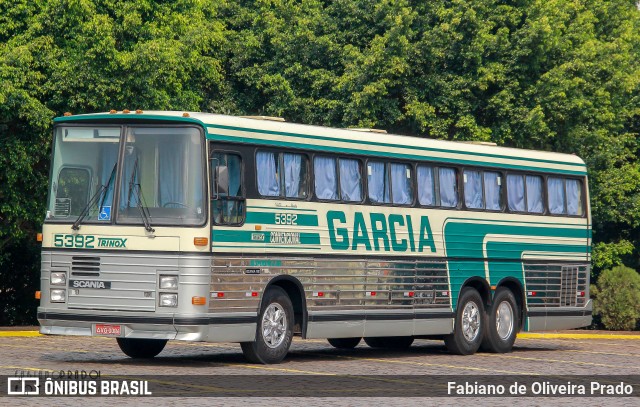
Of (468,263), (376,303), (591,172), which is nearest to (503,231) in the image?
(468,263)

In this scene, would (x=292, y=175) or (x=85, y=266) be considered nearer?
(x=85, y=266)

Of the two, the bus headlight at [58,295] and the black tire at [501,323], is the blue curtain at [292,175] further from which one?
the black tire at [501,323]

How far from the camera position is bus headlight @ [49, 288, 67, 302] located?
19.6 meters

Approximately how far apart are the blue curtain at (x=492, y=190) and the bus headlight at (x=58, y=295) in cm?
883

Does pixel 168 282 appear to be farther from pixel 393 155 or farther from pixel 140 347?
pixel 393 155

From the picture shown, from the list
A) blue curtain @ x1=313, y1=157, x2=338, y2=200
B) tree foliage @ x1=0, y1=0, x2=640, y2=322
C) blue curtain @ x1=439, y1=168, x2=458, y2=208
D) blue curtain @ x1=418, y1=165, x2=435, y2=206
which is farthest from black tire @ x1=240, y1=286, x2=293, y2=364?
tree foliage @ x1=0, y1=0, x2=640, y2=322

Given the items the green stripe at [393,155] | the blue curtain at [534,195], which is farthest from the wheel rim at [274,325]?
the blue curtain at [534,195]

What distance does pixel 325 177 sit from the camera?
21.7 m

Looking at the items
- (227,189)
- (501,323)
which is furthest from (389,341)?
(227,189)

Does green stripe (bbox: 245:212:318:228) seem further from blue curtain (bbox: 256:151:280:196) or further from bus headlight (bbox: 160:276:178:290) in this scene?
bus headlight (bbox: 160:276:178:290)

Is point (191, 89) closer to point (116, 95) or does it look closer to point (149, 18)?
point (149, 18)

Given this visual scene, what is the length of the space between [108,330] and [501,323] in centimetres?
907

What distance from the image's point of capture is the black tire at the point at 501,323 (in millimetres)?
25469

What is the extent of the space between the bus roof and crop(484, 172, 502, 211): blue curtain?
216 mm
